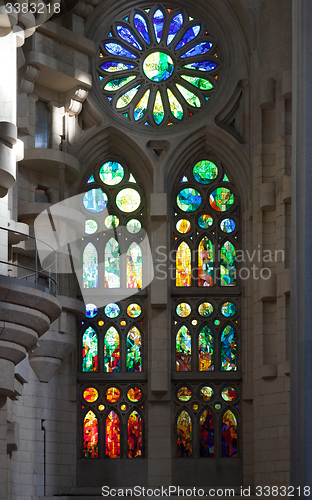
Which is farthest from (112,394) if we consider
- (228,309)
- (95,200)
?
(95,200)

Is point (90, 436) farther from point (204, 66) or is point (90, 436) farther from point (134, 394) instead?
point (204, 66)

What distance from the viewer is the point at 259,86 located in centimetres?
1806

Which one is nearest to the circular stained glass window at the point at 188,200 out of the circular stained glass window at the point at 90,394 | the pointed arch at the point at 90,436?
the circular stained glass window at the point at 90,394

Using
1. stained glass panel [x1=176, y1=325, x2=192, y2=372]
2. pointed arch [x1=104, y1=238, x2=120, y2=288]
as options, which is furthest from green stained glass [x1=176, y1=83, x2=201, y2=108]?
stained glass panel [x1=176, y1=325, x2=192, y2=372]

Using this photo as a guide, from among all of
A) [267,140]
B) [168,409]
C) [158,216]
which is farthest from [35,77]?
[168,409]

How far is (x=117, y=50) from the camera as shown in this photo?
19109 millimetres

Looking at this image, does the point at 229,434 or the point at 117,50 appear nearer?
the point at 229,434

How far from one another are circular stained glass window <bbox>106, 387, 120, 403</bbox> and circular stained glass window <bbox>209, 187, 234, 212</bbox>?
413 cm

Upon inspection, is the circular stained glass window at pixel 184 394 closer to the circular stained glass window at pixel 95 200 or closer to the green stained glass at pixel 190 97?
the circular stained glass window at pixel 95 200

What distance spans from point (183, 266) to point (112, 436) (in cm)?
359

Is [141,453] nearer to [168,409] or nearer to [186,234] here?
[168,409]

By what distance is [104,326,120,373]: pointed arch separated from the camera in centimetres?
1774

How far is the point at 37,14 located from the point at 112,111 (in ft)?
13.8

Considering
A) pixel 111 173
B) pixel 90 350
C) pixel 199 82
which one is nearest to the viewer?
pixel 90 350
